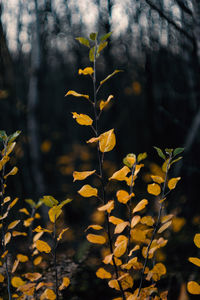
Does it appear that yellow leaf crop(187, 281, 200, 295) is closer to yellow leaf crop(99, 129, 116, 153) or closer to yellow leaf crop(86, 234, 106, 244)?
yellow leaf crop(86, 234, 106, 244)

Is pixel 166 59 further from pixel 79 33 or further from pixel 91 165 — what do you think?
pixel 91 165

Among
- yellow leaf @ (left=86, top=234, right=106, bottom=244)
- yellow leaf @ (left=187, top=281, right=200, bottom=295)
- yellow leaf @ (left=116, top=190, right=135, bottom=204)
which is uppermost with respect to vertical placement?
yellow leaf @ (left=116, top=190, right=135, bottom=204)

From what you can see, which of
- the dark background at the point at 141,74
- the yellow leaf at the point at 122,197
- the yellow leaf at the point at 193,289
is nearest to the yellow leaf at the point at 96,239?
the yellow leaf at the point at 122,197

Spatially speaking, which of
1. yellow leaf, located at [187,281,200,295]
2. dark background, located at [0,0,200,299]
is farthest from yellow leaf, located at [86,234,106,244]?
dark background, located at [0,0,200,299]

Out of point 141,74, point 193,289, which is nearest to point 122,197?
point 193,289

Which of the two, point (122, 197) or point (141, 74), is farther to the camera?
point (141, 74)

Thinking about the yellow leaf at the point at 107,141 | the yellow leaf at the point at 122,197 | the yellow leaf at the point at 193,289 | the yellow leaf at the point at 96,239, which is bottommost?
the yellow leaf at the point at 193,289

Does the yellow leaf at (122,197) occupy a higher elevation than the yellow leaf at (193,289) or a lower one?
higher

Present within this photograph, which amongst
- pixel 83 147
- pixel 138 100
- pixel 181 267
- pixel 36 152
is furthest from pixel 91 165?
pixel 181 267

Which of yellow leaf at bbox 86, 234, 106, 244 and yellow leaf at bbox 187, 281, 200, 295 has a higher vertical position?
yellow leaf at bbox 86, 234, 106, 244

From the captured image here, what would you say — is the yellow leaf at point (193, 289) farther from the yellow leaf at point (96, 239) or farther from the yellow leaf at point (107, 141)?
the yellow leaf at point (107, 141)

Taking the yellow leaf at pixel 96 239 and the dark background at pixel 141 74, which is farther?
the dark background at pixel 141 74

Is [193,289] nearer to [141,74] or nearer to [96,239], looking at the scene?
[96,239]

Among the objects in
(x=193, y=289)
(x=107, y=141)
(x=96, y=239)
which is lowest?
(x=193, y=289)
